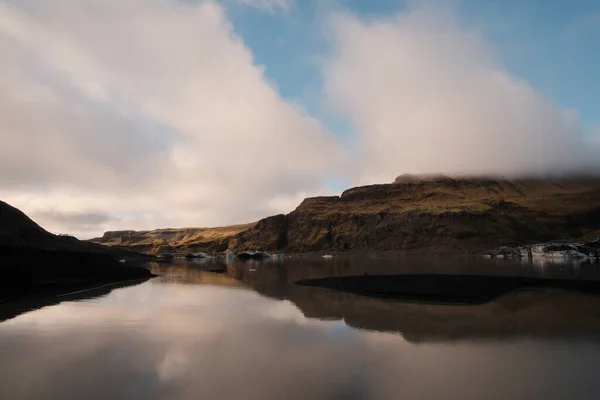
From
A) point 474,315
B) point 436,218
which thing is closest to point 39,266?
point 474,315

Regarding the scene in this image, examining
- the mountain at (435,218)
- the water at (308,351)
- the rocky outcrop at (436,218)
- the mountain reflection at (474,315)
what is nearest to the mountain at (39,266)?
the water at (308,351)

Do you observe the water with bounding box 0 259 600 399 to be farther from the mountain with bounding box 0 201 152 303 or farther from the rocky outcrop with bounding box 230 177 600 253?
the rocky outcrop with bounding box 230 177 600 253

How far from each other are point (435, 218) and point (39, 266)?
393ft

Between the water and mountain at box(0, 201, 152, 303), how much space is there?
26.9ft

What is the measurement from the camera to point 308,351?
13211 millimetres

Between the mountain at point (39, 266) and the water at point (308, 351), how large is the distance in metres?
8.20

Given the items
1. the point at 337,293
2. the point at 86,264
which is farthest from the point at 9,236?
the point at 337,293

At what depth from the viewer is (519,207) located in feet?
447

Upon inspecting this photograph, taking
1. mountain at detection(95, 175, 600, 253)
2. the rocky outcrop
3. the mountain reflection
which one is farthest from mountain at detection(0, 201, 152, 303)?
the rocky outcrop

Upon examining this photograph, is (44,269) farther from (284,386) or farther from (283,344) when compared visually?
(284,386)

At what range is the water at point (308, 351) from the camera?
9531mm

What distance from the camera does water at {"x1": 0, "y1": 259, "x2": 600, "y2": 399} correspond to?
375 inches

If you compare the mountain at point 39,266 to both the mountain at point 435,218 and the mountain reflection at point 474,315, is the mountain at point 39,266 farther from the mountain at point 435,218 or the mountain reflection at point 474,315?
the mountain at point 435,218

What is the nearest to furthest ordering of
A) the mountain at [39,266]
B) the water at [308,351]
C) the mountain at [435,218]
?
1. the water at [308,351]
2. the mountain at [39,266]
3. the mountain at [435,218]
